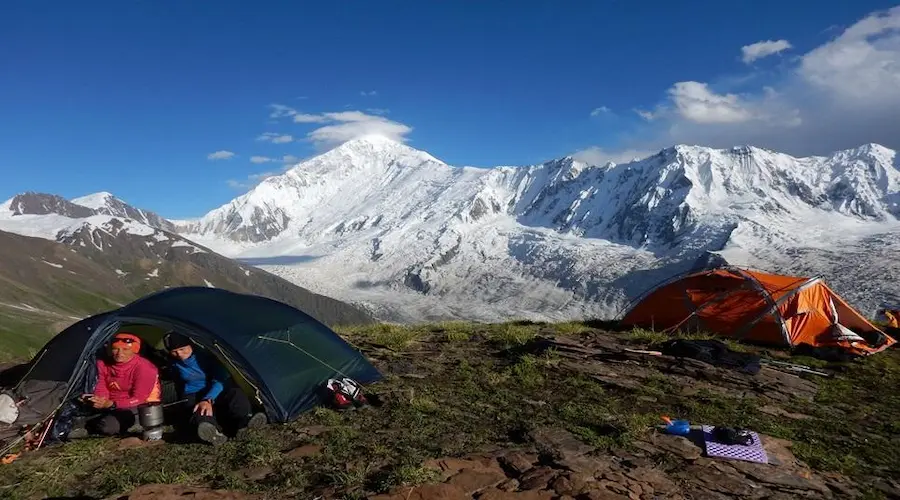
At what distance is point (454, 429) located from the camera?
830 cm

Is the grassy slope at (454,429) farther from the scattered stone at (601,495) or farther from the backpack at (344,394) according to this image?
the scattered stone at (601,495)

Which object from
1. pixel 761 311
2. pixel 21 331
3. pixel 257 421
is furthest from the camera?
pixel 21 331

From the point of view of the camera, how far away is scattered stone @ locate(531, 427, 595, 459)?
7.26 metres

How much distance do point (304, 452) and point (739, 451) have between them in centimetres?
593

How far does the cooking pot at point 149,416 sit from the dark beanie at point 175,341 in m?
1.48

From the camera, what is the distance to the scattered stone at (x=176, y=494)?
18.9ft

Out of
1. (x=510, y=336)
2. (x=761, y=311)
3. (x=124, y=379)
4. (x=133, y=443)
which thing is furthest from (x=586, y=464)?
(x=761, y=311)

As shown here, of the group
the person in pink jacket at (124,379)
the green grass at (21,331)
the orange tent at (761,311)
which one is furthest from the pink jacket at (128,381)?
the green grass at (21,331)

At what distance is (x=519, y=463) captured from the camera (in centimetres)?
682

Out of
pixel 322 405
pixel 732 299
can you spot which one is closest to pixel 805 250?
pixel 732 299

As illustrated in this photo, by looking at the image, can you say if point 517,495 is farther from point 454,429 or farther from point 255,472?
point 255,472

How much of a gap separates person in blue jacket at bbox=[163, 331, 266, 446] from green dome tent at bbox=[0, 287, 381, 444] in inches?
11.1

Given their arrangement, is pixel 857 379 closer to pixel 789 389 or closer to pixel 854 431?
pixel 789 389

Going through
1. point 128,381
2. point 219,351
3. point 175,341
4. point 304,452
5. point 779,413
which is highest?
point 175,341
